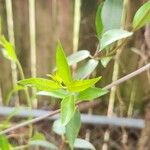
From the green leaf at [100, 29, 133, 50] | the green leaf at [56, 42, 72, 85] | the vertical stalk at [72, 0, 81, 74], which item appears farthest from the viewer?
the vertical stalk at [72, 0, 81, 74]

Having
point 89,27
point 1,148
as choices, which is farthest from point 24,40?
point 1,148

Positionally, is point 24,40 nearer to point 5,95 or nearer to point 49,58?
point 49,58

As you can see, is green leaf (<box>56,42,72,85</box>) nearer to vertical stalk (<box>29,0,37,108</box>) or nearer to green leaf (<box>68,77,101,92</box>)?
green leaf (<box>68,77,101,92</box>)

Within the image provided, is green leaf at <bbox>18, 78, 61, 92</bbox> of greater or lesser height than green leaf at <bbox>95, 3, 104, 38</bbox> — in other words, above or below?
below

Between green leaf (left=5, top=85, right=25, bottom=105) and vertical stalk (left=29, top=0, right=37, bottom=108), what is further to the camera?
vertical stalk (left=29, top=0, right=37, bottom=108)

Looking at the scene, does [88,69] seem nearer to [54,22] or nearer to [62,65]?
[62,65]

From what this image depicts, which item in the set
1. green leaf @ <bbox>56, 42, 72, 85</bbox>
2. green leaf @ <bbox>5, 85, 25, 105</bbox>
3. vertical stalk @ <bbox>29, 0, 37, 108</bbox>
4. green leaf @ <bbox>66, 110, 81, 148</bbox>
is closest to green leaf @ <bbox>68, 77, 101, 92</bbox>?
green leaf @ <bbox>56, 42, 72, 85</bbox>

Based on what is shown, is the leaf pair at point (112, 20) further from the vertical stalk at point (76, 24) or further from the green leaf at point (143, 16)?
the vertical stalk at point (76, 24)
